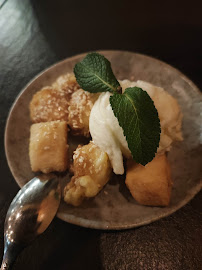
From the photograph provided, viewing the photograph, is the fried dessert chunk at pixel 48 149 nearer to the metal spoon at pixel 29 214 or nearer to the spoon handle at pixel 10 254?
the metal spoon at pixel 29 214

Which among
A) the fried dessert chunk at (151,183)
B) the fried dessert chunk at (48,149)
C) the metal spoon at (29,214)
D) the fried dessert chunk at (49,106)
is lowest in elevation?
the fried dessert chunk at (151,183)

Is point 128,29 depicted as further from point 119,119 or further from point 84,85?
point 119,119

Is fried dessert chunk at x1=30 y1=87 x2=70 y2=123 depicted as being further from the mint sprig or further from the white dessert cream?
the mint sprig

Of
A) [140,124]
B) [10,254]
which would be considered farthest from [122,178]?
[10,254]

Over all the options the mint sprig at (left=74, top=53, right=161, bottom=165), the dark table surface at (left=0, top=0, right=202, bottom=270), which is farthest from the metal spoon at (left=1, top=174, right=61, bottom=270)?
the mint sprig at (left=74, top=53, right=161, bottom=165)

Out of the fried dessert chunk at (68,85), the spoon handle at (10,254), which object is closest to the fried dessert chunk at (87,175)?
the spoon handle at (10,254)
